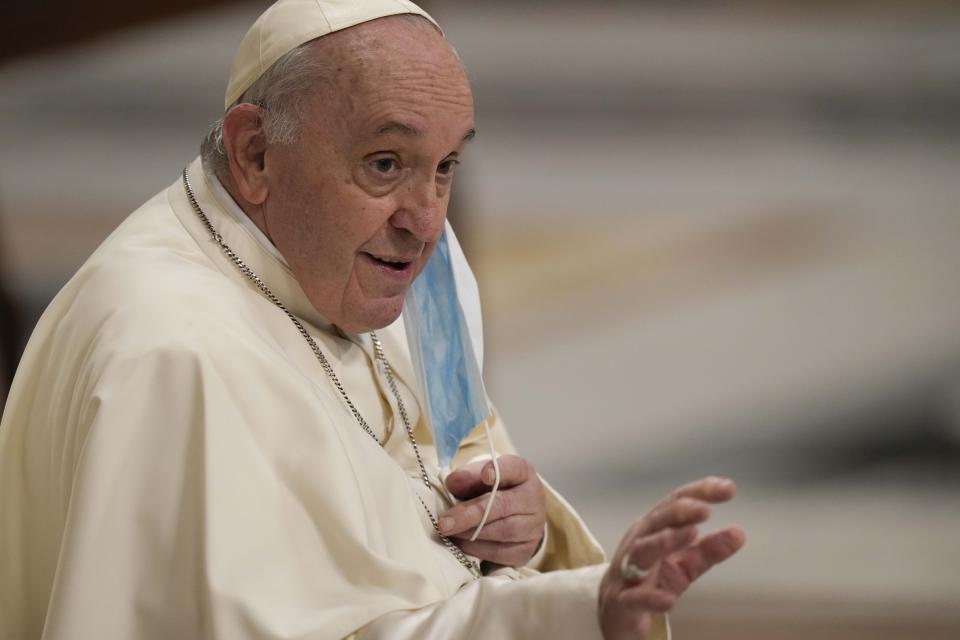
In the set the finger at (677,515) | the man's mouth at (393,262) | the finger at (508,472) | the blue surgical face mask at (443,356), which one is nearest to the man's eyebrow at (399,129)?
the man's mouth at (393,262)

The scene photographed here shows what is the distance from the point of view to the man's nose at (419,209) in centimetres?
263

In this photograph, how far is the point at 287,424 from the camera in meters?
2.40

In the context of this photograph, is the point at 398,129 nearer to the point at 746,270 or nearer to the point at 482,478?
the point at 482,478

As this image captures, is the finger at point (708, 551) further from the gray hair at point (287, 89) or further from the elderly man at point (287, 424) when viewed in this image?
the gray hair at point (287, 89)

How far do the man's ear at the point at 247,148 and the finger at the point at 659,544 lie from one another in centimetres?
115

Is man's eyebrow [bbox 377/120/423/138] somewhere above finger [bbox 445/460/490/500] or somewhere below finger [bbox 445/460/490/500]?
above

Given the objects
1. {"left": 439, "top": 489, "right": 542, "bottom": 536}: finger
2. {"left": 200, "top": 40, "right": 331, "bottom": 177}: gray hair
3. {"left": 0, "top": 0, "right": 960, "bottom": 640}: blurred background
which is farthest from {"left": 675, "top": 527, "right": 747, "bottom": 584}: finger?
{"left": 0, "top": 0, "right": 960, "bottom": 640}: blurred background

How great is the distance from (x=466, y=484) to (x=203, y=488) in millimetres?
811

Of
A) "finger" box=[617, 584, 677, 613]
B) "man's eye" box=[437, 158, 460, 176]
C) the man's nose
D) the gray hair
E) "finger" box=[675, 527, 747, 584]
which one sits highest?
the gray hair

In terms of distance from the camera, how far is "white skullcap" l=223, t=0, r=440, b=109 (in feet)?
8.61

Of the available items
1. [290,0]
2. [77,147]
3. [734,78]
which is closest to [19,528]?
[290,0]

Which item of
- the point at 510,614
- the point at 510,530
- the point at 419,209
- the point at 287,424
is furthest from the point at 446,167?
the point at 510,614

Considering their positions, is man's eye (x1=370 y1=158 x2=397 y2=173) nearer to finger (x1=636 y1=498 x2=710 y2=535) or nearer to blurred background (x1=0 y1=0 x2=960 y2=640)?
finger (x1=636 y1=498 x2=710 y2=535)

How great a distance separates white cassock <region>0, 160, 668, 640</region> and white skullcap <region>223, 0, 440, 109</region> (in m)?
0.31
